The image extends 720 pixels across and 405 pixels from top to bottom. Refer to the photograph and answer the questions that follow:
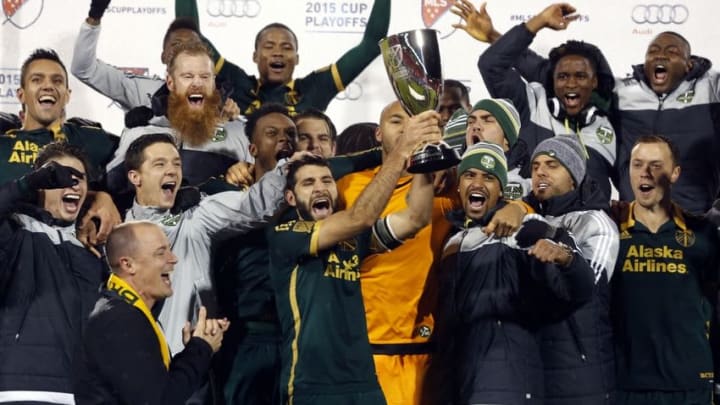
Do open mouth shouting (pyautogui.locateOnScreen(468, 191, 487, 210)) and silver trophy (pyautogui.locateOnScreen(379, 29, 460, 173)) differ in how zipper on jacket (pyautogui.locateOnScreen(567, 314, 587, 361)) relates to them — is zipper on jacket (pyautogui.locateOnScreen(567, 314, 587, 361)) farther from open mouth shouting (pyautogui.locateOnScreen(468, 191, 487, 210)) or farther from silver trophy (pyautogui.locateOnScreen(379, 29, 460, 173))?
silver trophy (pyautogui.locateOnScreen(379, 29, 460, 173))

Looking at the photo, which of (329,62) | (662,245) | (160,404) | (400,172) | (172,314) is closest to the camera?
(160,404)

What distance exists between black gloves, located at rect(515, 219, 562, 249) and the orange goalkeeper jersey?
0.50 meters

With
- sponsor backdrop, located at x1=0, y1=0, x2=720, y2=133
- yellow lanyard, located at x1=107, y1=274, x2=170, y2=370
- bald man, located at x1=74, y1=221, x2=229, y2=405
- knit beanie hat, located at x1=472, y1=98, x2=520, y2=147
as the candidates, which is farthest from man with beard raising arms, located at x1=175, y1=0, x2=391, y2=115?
yellow lanyard, located at x1=107, y1=274, x2=170, y2=370

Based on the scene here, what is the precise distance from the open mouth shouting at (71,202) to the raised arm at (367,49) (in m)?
1.74

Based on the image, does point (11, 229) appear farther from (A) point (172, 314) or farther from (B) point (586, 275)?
(B) point (586, 275)

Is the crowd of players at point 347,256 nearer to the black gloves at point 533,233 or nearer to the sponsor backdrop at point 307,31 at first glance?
the black gloves at point 533,233

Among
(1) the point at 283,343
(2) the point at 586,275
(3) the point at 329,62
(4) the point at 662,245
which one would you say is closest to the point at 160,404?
(1) the point at 283,343

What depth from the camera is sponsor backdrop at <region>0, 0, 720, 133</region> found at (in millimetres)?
7648

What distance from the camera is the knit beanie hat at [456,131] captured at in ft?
19.4

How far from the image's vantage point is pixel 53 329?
17.9 ft

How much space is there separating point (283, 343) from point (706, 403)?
5.81ft

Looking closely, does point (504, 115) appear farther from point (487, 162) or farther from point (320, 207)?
point (320, 207)

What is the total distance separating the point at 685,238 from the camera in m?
5.81

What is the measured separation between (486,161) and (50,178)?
1592 mm
